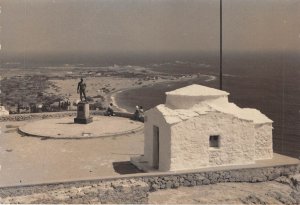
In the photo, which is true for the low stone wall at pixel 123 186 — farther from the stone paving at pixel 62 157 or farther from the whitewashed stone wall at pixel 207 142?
the whitewashed stone wall at pixel 207 142

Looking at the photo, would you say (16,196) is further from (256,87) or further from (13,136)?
(256,87)

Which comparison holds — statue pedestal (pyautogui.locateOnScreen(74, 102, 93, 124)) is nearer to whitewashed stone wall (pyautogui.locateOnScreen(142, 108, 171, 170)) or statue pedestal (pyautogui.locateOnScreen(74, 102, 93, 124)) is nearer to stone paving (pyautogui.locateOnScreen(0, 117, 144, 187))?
stone paving (pyautogui.locateOnScreen(0, 117, 144, 187))

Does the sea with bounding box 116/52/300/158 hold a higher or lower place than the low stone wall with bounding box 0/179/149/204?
lower

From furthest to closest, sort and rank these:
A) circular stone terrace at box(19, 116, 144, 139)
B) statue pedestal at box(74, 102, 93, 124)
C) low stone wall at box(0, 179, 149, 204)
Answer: statue pedestal at box(74, 102, 93, 124) → circular stone terrace at box(19, 116, 144, 139) → low stone wall at box(0, 179, 149, 204)

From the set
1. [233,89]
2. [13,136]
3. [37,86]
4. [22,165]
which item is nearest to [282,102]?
[233,89]

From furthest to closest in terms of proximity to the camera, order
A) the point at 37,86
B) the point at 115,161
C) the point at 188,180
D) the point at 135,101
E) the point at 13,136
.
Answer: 1. the point at 37,86
2. the point at 135,101
3. the point at 13,136
4. the point at 115,161
5. the point at 188,180

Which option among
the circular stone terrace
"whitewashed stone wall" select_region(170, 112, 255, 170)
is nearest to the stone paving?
the circular stone terrace
